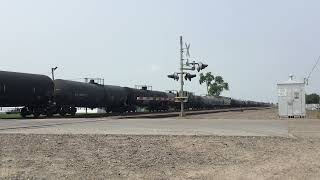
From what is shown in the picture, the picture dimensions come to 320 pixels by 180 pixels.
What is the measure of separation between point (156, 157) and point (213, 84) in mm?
126172

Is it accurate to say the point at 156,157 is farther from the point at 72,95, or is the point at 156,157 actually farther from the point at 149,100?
the point at 149,100

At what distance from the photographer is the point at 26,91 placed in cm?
4247

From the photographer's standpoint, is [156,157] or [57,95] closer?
[156,157]

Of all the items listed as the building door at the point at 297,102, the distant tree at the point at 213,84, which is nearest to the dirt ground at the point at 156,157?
the building door at the point at 297,102

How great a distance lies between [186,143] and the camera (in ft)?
53.1

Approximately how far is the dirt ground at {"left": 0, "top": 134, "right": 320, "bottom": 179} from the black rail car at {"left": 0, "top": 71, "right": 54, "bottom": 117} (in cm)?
2368

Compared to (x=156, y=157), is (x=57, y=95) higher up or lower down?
higher up

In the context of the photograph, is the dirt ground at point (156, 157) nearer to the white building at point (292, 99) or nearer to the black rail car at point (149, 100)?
the white building at point (292, 99)

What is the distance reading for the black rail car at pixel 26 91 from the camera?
40500 millimetres

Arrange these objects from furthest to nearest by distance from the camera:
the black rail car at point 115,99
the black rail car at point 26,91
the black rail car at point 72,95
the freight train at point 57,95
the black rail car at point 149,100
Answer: the black rail car at point 149,100 → the black rail car at point 115,99 → the black rail car at point 72,95 → the freight train at point 57,95 → the black rail car at point 26,91

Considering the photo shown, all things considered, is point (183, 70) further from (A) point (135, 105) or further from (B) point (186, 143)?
(B) point (186, 143)

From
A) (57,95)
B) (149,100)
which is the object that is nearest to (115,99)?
(149,100)

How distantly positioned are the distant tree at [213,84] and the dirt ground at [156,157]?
119m

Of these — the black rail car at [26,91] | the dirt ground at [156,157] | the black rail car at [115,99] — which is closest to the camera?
the dirt ground at [156,157]
